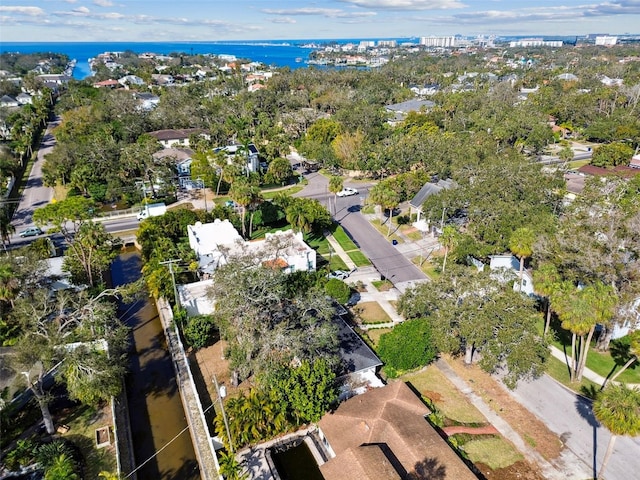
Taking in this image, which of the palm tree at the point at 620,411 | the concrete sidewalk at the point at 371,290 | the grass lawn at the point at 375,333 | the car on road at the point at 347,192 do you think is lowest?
the grass lawn at the point at 375,333

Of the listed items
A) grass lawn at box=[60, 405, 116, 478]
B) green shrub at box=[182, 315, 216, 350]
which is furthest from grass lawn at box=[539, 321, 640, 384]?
grass lawn at box=[60, 405, 116, 478]

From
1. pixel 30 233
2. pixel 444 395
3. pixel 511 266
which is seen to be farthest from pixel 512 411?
pixel 30 233

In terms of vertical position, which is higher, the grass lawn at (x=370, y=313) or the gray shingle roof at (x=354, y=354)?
the gray shingle roof at (x=354, y=354)

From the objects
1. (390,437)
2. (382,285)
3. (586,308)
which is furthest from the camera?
(382,285)

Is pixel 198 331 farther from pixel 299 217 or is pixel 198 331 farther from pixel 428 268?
pixel 428 268

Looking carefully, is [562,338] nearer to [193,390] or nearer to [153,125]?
[193,390]

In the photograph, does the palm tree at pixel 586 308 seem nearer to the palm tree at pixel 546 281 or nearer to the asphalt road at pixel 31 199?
the palm tree at pixel 546 281

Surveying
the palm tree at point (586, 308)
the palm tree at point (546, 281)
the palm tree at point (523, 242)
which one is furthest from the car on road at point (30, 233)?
the palm tree at point (586, 308)
